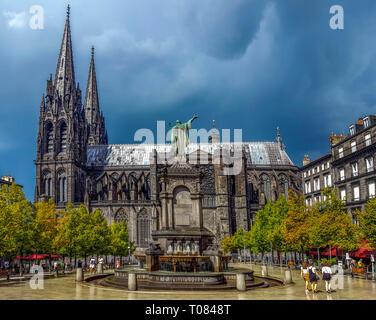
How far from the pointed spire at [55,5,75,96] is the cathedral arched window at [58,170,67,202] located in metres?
18.2

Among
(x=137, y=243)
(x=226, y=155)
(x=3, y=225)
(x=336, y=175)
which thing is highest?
(x=226, y=155)

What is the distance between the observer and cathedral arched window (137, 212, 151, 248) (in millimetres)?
83875

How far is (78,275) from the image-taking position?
26609 millimetres

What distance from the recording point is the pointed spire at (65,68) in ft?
294

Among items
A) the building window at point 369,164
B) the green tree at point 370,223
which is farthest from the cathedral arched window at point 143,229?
the green tree at point 370,223

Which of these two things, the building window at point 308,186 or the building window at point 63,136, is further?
the building window at point 63,136

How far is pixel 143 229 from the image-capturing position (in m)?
85.1

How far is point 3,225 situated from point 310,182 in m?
49.4

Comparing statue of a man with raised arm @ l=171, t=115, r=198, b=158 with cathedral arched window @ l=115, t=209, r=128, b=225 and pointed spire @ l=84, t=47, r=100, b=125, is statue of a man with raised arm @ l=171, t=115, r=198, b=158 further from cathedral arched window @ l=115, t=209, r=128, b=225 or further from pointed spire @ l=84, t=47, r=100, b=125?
pointed spire @ l=84, t=47, r=100, b=125

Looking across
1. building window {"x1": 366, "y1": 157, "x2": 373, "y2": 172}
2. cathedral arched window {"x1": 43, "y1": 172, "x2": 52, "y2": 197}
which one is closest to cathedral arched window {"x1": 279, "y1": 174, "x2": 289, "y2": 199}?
building window {"x1": 366, "y1": 157, "x2": 373, "y2": 172}

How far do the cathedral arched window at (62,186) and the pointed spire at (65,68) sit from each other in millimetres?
18246

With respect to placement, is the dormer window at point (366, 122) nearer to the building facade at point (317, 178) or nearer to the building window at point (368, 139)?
the building window at point (368, 139)
